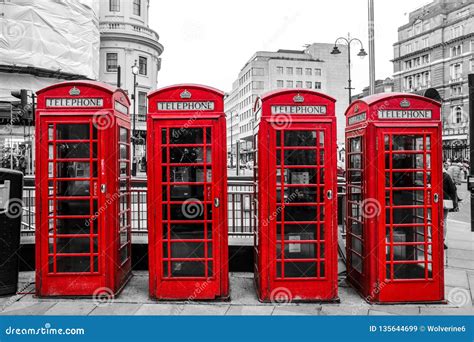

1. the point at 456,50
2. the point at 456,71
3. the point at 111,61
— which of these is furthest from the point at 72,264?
the point at 456,50

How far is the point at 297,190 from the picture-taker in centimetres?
573

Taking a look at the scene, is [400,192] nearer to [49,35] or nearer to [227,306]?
[227,306]

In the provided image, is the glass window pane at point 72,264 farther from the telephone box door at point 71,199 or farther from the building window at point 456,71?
the building window at point 456,71

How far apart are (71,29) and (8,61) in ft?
17.2

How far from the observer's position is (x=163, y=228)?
228 inches

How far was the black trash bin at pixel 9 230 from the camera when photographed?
5934mm

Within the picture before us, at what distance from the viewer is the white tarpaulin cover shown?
82.0 ft

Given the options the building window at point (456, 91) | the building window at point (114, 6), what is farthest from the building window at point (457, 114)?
the building window at point (114, 6)

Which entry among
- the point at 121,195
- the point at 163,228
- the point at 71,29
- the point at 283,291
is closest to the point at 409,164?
the point at 283,291
